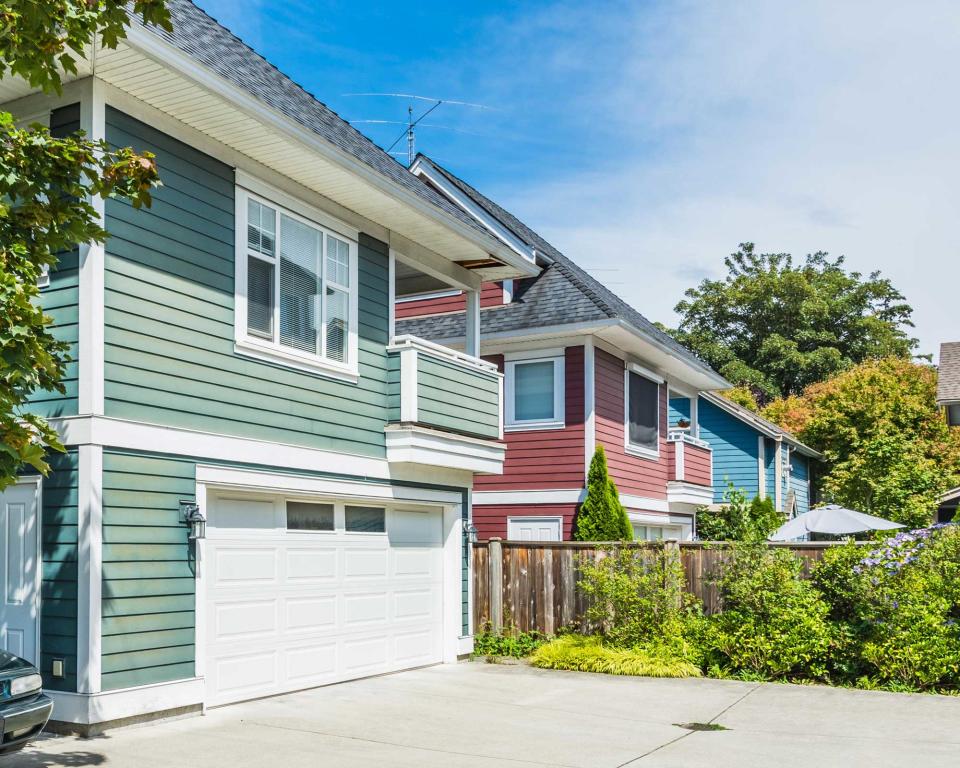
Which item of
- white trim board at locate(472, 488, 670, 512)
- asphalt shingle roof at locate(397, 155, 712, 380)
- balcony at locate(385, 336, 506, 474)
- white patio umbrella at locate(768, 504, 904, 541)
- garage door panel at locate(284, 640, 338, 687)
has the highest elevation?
→ asphalt shingle roof at locate(397, 155, 712, 380)

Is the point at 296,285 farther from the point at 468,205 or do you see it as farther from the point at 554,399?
the point at 468,205

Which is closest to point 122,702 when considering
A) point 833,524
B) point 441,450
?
point 441,450

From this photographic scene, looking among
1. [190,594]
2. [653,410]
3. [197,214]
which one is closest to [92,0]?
[197,214]

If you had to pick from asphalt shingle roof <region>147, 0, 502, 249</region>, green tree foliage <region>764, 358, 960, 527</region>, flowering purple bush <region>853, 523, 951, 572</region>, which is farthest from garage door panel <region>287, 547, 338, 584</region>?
green tree foliage <region>764, 358, 960, 527</region>

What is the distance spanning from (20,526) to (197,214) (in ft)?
10.6

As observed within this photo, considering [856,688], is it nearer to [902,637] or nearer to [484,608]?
[902,637]

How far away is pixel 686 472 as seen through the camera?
21609 mm

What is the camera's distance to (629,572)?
14391 mm

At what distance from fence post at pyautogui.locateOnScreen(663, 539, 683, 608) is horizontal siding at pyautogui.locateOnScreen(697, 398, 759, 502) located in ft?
53.2

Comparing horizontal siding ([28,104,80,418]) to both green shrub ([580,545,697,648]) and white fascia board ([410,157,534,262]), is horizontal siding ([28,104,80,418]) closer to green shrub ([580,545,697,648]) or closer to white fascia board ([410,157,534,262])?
green shrub ([580,545,697,648])

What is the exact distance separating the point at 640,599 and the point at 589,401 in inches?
186

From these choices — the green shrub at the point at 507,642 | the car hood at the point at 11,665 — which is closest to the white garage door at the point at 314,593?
the green shrub at the point at 507,642

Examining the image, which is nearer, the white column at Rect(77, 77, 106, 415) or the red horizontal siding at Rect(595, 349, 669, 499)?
the white column at Rect(77, 77, 106, 415)

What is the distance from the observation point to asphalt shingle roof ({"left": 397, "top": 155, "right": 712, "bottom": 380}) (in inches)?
701
